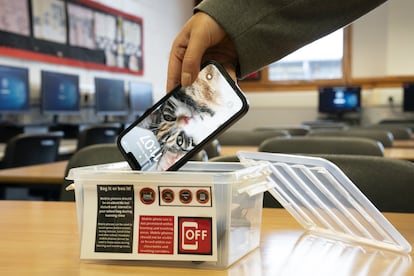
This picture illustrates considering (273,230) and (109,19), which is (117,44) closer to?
(109,19)

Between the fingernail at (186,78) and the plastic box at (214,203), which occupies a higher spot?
the fingernail at (186,78)

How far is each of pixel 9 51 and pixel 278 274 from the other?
450 centimetres

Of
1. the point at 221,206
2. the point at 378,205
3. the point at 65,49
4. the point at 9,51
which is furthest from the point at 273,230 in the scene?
the point at 65,49

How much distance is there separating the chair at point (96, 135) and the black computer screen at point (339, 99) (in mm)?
3737

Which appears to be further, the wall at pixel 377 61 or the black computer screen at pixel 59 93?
the wall at pixel 377 61

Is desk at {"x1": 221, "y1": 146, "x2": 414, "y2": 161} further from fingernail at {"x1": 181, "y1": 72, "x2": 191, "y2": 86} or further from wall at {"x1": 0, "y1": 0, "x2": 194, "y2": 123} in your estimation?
wall at {"x1": 0, "y1": 0, "x2": 194, "y2": 123}

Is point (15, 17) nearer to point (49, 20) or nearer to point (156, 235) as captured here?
point (49, 20)

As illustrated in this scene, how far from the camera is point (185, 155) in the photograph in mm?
646

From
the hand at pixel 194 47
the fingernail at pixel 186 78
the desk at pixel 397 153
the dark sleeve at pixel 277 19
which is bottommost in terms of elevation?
the desk at pixel 397 153

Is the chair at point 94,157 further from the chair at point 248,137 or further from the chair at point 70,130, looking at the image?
the chair at point 70,130

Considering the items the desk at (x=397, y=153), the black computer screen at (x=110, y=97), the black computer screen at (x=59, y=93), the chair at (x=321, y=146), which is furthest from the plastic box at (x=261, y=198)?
the black computer screen at (x=110, y=97)

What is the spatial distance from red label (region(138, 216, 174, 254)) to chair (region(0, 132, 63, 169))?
2.83 m

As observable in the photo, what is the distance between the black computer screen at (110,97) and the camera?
5.47 m

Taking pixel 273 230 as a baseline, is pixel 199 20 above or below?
above
